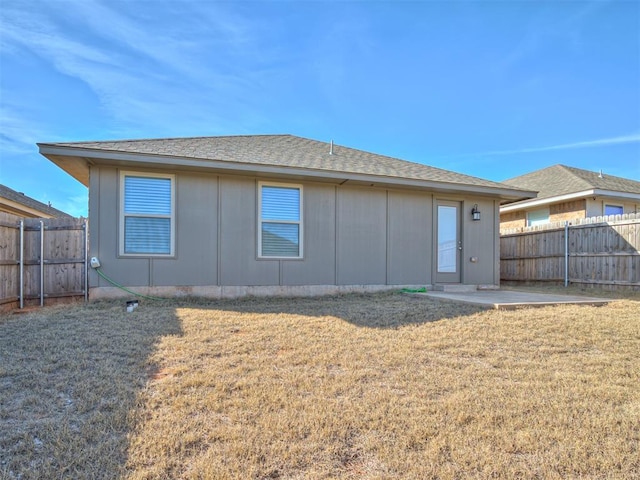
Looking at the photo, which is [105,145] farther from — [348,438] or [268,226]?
[348,438]

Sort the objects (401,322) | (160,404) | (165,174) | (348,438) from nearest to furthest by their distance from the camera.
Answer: (348,438) < (160,404) < (401,322) < (165,174)

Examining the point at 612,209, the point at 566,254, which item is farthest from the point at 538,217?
the point at 566,254

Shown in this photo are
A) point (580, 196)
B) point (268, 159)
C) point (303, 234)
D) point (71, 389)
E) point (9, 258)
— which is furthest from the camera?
point (580, 196)

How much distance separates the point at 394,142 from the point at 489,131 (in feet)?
14.8

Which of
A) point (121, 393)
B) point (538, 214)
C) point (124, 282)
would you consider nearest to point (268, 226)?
point (124, 282)

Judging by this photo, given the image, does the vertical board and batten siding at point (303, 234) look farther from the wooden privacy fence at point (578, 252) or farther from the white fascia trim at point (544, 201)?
the white fascia trim at point (544, 201)

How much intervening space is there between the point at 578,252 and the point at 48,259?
13045 mm

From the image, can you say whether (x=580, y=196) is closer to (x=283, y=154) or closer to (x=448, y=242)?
(x=448, y=242)

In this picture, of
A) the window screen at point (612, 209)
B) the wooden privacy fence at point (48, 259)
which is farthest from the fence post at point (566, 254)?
the wooden privacy fence at point (48, 259)

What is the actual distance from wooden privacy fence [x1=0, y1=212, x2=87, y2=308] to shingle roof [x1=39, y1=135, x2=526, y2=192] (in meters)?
1.84

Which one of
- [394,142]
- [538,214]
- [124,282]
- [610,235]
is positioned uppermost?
[394,142]

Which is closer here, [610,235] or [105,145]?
[105,145]

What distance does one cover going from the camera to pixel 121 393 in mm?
2691

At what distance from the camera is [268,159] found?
7.50 m
